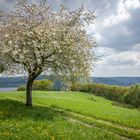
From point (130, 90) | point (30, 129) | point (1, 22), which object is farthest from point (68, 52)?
point (130, 90)

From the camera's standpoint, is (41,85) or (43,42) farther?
(41,85)

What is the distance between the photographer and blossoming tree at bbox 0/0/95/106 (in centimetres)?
4066

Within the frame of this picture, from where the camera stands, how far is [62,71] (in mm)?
44469

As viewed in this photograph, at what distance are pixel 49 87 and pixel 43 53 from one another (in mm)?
101558

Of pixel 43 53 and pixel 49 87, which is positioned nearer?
pixel 43 53

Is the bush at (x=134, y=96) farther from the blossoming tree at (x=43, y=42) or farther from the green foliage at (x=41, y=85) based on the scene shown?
the blossoming tree at (x=43, y=42)

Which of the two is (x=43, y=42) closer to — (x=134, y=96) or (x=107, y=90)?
(x=134, y=96)

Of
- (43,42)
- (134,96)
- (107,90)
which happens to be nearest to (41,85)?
(107,90)

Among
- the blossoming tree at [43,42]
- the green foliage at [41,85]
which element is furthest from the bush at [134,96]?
the blossoming tree at [43,42]

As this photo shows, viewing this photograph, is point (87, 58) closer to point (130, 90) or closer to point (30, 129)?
point (30, 129)

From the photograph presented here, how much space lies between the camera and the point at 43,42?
41.1 meters

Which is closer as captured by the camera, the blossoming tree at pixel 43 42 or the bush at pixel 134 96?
the blossoming tree at pixel 43 42

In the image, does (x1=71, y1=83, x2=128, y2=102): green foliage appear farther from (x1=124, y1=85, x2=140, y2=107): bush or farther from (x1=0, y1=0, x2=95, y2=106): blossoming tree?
(x1=0, y1=0, x2=95, y2=106): blossoming tree

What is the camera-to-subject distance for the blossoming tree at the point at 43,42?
40.7 meters
